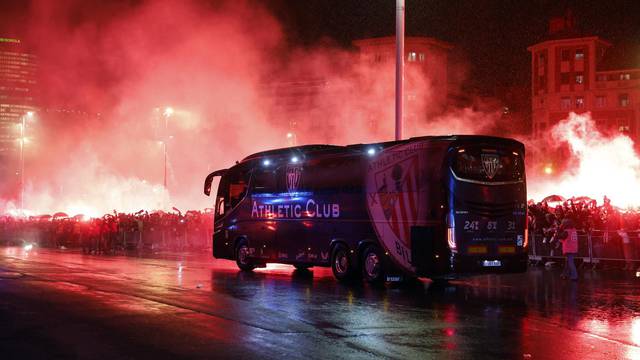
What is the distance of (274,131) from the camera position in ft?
134

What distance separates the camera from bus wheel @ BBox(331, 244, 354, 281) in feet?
53.1

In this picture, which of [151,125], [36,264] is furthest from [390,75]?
[36,264]

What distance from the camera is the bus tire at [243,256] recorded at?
65.1 feet

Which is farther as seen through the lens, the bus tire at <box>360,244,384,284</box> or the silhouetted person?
the silhouetted person

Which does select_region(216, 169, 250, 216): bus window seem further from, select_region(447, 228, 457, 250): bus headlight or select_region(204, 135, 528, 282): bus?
select_region(447, 228, 457, 250): bus headlight

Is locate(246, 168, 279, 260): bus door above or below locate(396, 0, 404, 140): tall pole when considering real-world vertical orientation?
below

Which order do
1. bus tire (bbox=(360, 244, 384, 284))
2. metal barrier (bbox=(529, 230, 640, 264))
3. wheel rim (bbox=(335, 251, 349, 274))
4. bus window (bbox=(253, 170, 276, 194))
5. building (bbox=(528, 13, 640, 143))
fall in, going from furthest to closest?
building (bbox=(528, 13, 640, 143))
bus window (bbox=(253, 170, 276, 194))
metal barrier (bbox=(529, 230, 640, 264))
wheel rim (bbox=(335, 251, 349, 274))
bus tire (bbox=(360, 244, 384, 284))

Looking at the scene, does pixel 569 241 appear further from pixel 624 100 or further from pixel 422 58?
pixel 624 100

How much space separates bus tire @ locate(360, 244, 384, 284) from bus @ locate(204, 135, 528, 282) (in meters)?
0.02

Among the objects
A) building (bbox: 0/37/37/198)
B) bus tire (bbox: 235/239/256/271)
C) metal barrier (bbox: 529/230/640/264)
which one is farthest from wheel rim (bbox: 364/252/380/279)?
building (bbox: 0/37/37/198)

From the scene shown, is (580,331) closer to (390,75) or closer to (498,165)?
(498,165)

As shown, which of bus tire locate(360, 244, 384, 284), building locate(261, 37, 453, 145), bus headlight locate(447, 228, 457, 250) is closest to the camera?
bus headlight locate(447, 228, 457, 250)

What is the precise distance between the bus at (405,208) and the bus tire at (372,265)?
2 centimetres

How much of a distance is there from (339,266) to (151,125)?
110 feet
